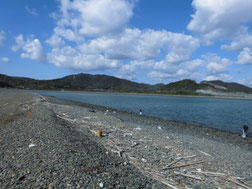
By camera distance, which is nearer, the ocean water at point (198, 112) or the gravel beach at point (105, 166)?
the gravel beach at point (105, 166)

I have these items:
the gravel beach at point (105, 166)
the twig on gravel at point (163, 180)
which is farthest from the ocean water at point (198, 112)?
the twig on gravel at point (163, 180)

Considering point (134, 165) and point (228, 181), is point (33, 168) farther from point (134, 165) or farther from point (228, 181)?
point (228, 181)

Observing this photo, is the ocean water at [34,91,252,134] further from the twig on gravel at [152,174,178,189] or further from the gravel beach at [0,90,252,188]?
the twig on gravel at [152,174,178,189]

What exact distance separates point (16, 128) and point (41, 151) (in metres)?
4.71

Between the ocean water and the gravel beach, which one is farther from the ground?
the gravel beach

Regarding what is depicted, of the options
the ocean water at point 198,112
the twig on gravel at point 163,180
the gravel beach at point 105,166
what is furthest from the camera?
the ocean water at point 198,112

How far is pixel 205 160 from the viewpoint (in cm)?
848

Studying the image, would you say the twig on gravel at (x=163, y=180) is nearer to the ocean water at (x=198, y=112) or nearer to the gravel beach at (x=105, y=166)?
the gravel beach at (x=105, y=166)

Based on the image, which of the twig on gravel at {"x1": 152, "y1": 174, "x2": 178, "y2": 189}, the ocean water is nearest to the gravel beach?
the twig on gravel at {"x1": 152, "y1": 174, "x2": 178, "y2": 189}

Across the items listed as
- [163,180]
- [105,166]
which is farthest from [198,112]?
[105,166]

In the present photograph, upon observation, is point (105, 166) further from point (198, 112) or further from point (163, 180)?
point (198, 112)

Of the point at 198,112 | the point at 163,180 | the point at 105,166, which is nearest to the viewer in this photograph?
the point at 163,180

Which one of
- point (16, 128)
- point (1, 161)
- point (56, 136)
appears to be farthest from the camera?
point (16, 128)

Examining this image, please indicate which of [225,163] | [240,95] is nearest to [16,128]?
[225,163]
